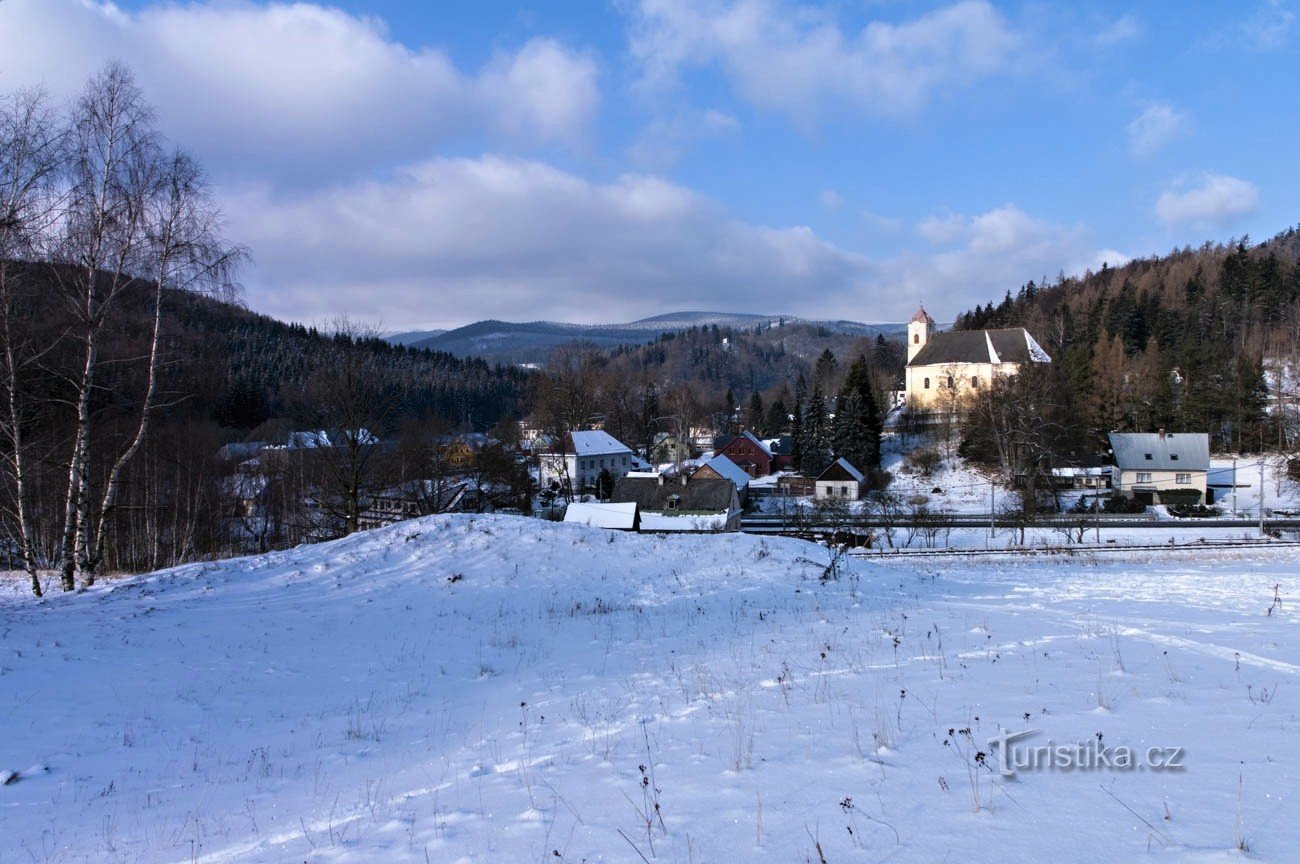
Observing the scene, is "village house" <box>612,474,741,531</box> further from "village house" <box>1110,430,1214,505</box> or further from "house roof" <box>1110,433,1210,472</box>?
"house roof" <box>1110,433,1210,472</box>

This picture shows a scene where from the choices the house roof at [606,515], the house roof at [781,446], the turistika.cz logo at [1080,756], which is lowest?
the house roof at [606,515]

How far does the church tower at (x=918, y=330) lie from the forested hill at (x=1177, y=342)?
13.7m

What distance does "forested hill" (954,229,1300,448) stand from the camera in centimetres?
5512

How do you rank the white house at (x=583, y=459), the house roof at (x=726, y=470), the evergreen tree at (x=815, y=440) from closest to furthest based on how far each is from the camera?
the house roof at (x=726, y=470) → the evergreen tree at (x=815, y=440) → the white house at (x=583, y=459)

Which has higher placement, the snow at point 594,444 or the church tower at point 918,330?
the church tower at point 918,330

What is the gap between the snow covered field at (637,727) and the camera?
12.3ft

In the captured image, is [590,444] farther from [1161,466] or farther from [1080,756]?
[1080,756]

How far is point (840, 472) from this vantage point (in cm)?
5200

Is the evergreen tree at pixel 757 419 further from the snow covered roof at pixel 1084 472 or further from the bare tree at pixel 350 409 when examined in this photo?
the bare tree at pixel 350 409

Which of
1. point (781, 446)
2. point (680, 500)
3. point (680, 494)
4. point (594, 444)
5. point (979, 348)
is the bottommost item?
point (680, 500)

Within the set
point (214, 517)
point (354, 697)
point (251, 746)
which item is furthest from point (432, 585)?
point (214, 517)

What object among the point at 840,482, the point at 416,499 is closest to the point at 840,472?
the point at 840,482

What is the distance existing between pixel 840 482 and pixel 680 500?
1674 centimetres

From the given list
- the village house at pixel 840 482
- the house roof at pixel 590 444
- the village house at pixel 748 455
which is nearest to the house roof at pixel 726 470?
the village house at pixel 840 482
